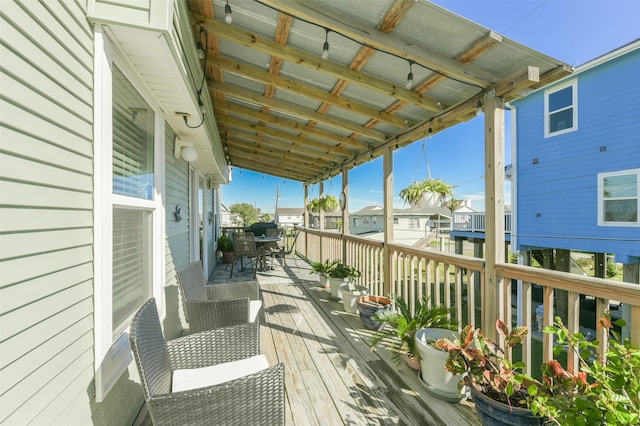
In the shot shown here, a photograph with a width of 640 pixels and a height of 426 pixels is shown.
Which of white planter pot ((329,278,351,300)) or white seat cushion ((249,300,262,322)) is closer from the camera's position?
white seat cushion ((249,300,262,322))

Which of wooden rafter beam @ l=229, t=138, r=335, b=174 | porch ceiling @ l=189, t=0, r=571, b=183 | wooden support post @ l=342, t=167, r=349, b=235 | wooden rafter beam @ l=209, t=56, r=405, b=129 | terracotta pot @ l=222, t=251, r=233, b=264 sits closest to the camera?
porch ceiling @ l=189, t=0, r=571, b=183

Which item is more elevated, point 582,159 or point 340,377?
point 582,159

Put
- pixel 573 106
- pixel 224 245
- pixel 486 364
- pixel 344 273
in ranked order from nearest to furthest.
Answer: pixel 486 364
pixel 344 273
pixel 573 106
pixel 224 245

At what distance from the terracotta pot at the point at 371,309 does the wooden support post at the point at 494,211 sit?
1.15m

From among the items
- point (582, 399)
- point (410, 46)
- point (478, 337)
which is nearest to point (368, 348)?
point (478, 337)

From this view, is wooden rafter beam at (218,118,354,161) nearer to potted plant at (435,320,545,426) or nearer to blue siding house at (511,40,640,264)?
potted plant at (435,320,545,426)

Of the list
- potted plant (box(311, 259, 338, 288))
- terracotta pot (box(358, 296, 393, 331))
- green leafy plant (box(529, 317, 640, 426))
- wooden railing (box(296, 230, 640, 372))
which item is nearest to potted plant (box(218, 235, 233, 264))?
potted plant (box(311, 259, 338, 288))

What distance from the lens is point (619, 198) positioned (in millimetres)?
6645

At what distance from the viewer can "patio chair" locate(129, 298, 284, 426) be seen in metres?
1.14

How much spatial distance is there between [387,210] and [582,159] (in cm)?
669

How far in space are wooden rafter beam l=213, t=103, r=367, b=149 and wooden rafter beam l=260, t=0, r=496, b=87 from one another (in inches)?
93.3

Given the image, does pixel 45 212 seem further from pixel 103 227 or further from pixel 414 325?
pixel 414 325

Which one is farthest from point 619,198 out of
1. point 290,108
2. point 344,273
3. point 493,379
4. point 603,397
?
point 603,397

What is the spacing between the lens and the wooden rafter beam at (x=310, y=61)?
251 centimetres
